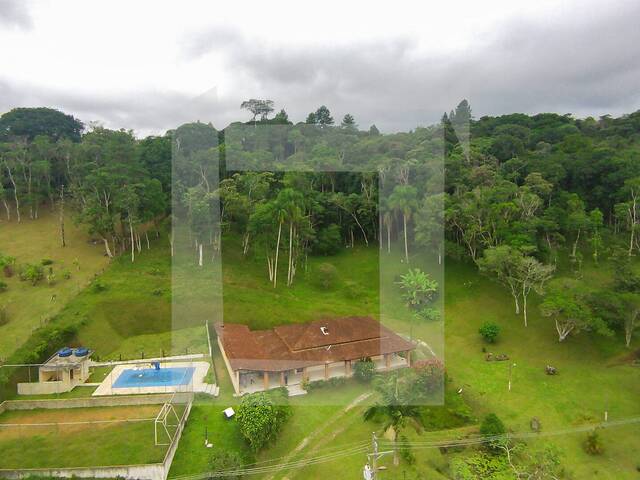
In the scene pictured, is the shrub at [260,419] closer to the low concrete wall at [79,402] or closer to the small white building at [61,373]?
the low concrete wall at [79,402]

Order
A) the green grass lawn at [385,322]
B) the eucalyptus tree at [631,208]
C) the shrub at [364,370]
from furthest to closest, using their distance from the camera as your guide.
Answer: the eucalyptus tree at [631,208] → the shrub at [364,370] → the green grass lawn at [385,322]

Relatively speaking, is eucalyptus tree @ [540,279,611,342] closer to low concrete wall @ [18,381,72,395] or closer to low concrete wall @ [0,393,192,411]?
low concrete wall @ [0,393,192,411]

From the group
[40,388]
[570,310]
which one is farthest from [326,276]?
[40,388]

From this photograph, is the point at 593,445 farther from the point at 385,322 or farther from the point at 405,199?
the point at 405,199

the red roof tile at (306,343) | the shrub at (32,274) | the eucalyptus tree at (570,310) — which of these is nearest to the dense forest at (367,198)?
the eucalyptus tree at (570,310)

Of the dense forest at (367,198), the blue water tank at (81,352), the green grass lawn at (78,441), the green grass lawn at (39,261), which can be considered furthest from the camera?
the dense forest at (367,198)

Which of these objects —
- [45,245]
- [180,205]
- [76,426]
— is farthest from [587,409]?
[45,245]

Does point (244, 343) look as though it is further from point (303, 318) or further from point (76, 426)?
point (76, 426)
